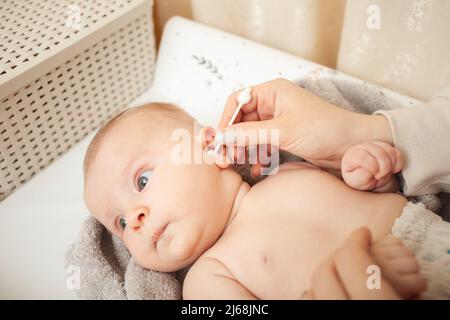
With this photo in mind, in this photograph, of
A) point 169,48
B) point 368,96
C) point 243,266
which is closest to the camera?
point 243,266

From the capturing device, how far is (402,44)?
37.7 inches

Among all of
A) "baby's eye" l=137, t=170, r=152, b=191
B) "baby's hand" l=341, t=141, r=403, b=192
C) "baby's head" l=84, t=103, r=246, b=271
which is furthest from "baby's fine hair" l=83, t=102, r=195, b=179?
"baby's hand" l=341, t=141, r=403, b=192

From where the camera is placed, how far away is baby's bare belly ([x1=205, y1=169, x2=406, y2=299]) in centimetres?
71

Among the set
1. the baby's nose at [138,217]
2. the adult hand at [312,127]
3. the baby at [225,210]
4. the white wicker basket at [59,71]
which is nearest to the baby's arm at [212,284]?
the baby at [225,210]

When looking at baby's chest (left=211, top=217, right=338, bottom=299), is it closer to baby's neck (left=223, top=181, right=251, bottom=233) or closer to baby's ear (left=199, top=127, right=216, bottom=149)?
baby's neck (left=223, top=181, right=251, bottom=233)

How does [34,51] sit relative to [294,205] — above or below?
above

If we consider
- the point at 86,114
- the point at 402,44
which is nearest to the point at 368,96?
the point at 402,44

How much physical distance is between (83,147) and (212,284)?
60cm

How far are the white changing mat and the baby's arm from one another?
27 cm

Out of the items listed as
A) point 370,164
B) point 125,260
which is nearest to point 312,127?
point 370,164

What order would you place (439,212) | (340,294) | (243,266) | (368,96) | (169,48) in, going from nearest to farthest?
1. (340,294)
2. (243,266)
3. (439,212)
4. (368,96)
5. (169,48)

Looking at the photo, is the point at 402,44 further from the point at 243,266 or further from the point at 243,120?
the point at 243,266
